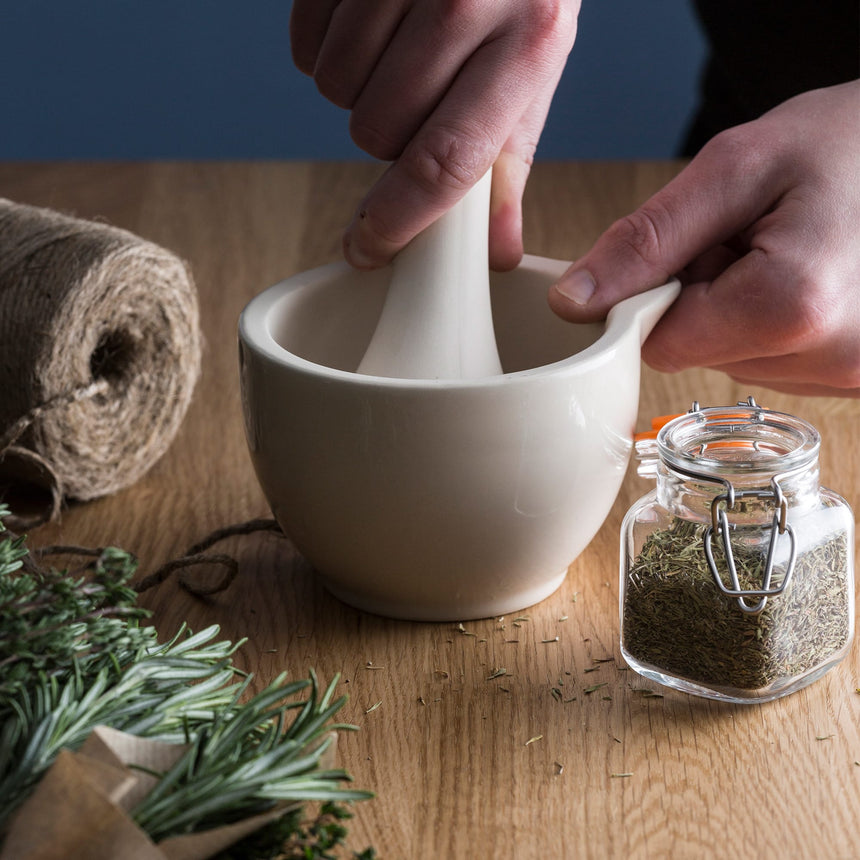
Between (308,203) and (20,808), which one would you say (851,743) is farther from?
(308,203)

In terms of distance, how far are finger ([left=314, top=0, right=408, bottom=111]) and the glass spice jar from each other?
0.94 ft

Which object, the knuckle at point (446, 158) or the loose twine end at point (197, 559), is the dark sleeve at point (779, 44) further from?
the loose twine end at point (197, 559)

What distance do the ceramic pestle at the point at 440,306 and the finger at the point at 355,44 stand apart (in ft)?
0.32

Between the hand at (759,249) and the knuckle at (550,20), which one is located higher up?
the knuckle at (550,20)

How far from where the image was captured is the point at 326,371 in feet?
2.07

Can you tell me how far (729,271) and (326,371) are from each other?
26 centimetres

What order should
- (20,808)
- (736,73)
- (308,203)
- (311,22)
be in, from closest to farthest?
(20,808) → (311,22) → (736,73) → (308,203)

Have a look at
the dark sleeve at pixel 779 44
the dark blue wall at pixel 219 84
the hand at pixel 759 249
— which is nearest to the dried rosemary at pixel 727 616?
the hand at pixel 759 249

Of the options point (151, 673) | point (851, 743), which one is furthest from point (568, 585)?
point (151, 673)

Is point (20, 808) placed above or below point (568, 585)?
above

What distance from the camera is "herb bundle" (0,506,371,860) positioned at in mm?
433

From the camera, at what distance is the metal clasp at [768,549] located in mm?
579

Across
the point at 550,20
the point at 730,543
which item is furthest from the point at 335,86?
the point at 730,543

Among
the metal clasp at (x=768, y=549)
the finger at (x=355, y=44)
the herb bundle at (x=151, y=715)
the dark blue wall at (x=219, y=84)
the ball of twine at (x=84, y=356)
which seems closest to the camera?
the herb bundle at (x=151, y=715)
